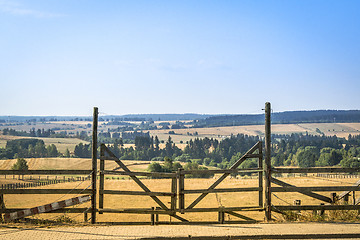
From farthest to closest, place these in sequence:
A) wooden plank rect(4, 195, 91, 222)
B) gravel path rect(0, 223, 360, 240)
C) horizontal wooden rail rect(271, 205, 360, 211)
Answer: horizontal wooden rail rect(271, 205, 360, 211)
wooden plank rect(4, 195, 91, 222)
gravel path rect(0, 223, 360, 240)

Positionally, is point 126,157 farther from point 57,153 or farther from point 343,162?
point 343,162

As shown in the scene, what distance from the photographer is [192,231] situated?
948 cm

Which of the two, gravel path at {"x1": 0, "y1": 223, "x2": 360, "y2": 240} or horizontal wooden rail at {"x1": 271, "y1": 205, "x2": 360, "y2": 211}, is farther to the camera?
horizontal wooden rail at {"x1": 271, "y1": 205, "x2": 360, "y2": 211}

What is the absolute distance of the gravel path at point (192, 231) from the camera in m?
8.93

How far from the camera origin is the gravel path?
8.93m

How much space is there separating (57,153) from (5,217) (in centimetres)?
13783

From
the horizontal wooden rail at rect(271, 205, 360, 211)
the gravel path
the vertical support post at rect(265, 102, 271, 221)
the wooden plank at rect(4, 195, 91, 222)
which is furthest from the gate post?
the wooden plank at rect(4, 195, 91, 222)

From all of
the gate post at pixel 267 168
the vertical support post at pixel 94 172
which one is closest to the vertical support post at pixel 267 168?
the gate post at pixel 267 168

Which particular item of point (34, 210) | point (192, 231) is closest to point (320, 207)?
point (192, 231)

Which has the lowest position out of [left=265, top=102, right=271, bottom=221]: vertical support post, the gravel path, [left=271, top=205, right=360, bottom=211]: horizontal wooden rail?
the gravel path

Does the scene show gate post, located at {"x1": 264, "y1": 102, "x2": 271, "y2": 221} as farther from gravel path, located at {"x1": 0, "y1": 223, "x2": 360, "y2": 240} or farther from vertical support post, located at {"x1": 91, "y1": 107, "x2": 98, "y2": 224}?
vertical support post, located at {"x1": 91, "y1": 107, "x2": 98, "y2": 224}

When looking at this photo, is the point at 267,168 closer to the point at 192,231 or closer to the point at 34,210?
the point at 192,231

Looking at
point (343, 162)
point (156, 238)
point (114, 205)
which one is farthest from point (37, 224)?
point (343, 162)

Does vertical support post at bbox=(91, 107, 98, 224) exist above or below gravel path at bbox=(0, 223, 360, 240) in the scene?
above
